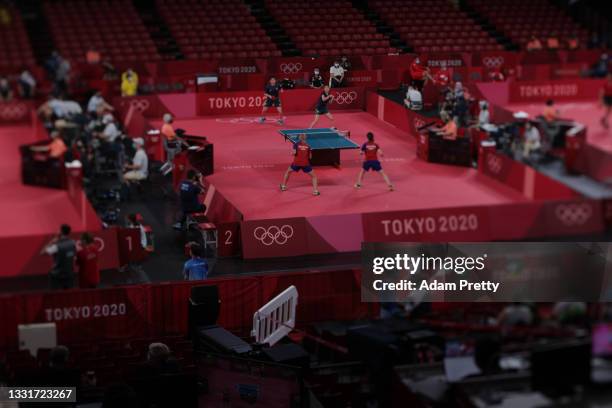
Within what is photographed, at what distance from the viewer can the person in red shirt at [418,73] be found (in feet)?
49.1

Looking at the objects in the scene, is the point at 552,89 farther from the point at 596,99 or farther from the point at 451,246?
the point at 451,246

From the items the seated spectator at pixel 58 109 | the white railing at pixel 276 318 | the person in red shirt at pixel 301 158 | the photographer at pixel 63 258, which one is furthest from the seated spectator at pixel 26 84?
the person in red shirt at pixel 301 158

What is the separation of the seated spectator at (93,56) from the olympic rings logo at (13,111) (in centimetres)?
112

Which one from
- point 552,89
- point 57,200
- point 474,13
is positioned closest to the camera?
→ point 474,13

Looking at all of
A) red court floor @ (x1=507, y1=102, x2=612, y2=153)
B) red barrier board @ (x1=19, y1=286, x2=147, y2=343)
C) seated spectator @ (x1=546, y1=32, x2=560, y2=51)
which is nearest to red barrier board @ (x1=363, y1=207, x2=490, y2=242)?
red court floor @ (x1=507, y1=102, x2=612, y2=153)

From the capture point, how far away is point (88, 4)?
43.3 feet

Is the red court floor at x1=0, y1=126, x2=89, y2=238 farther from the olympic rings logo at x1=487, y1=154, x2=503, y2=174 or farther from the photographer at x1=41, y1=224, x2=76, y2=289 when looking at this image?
the olympic rings logo at x1=487, y1=154, x2=503, y2=174

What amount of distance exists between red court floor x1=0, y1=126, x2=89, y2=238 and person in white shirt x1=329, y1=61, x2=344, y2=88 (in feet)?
23.0

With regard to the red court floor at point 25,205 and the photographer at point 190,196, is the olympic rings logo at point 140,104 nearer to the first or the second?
the red court floor at point 25,205

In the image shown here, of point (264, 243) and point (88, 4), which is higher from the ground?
point (88, 4)

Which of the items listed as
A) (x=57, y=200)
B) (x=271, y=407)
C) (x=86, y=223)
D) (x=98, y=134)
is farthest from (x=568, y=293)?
(x=98, y=134)

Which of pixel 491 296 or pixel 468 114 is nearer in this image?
pixel 491 296

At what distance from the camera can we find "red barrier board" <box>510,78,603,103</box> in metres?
16.6

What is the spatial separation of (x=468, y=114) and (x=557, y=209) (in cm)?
749
